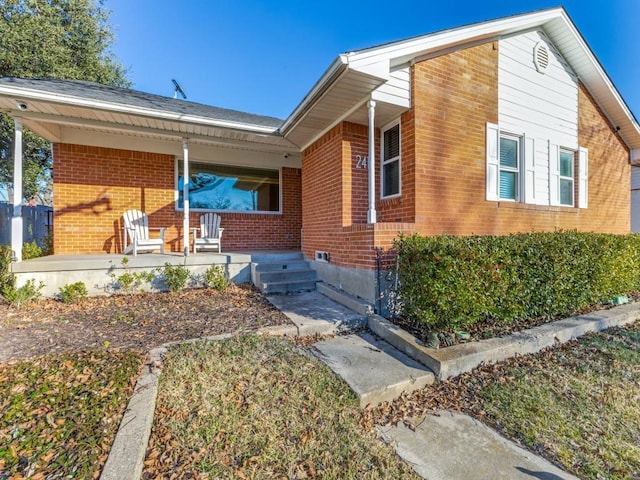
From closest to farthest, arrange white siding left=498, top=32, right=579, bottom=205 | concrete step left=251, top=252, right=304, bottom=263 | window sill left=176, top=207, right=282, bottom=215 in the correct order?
white siding left=498, top=32, right=579, bottom=205 < concrete step left=251, top=252, right=304, bottom=263 < window sill left=176, top=207, right=282, bottom=215

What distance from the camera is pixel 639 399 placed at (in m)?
2.69

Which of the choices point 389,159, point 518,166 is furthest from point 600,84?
point 389,159

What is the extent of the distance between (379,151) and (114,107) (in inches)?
189

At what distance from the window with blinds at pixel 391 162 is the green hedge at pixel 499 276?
1659mm

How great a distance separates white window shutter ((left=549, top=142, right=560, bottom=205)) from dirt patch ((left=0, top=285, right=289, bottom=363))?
637 cm

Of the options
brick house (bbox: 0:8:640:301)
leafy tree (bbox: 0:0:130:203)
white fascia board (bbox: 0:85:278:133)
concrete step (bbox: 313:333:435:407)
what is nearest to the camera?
concrete step (bbox: 313:333:435:407)

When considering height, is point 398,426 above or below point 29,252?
below

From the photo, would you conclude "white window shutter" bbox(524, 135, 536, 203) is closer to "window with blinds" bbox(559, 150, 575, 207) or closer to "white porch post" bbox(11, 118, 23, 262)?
"window with blinds" bbox(559, 150, 575, 207)

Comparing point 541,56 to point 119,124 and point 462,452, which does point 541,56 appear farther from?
point 119,124

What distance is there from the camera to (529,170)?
615 cm

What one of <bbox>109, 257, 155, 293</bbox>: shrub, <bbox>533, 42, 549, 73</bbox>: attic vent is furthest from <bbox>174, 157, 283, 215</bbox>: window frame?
<bbox>533, 42, 549, 73</bbox>: attic vent

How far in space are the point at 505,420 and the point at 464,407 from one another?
31 centimetres

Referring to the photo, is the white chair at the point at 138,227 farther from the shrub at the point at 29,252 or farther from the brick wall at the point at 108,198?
the shrub at the point at 29,252

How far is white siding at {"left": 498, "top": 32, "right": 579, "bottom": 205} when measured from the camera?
5945 millimetres
